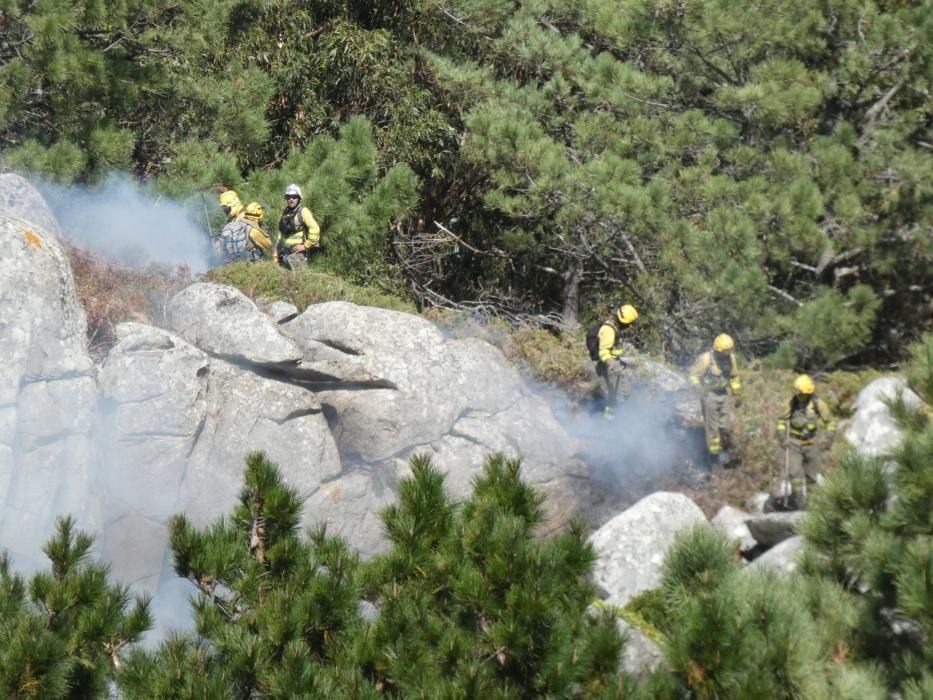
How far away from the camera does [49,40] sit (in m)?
14.7

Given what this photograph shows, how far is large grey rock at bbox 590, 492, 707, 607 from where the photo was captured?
12414 mm

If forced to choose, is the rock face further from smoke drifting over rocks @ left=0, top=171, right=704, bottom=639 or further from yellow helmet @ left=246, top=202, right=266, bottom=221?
yellow helmet @ left=246, top=202, right=266, bottom=221

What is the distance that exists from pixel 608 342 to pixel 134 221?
6.34 metres

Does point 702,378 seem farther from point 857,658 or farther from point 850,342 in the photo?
point 857,658

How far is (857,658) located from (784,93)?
39.0 ft

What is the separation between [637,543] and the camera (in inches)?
500

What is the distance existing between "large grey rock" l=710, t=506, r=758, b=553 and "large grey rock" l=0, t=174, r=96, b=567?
7.06m

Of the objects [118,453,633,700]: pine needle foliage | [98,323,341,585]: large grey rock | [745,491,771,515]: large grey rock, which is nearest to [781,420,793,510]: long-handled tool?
[745,491,771,515]: large grey rock

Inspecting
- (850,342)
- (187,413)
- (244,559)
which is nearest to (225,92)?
(187,413)

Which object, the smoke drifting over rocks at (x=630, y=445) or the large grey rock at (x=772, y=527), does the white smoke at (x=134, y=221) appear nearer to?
the smoke drifting over rocks at (x=630, y=445)

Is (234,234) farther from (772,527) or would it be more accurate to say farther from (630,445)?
(772,527)

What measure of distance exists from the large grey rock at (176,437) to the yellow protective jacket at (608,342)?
370cm

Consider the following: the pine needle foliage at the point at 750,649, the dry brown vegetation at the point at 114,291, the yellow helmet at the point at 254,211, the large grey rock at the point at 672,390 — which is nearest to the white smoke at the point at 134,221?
the yellow helmet at the point at 254,211

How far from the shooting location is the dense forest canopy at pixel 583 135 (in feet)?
55.4
